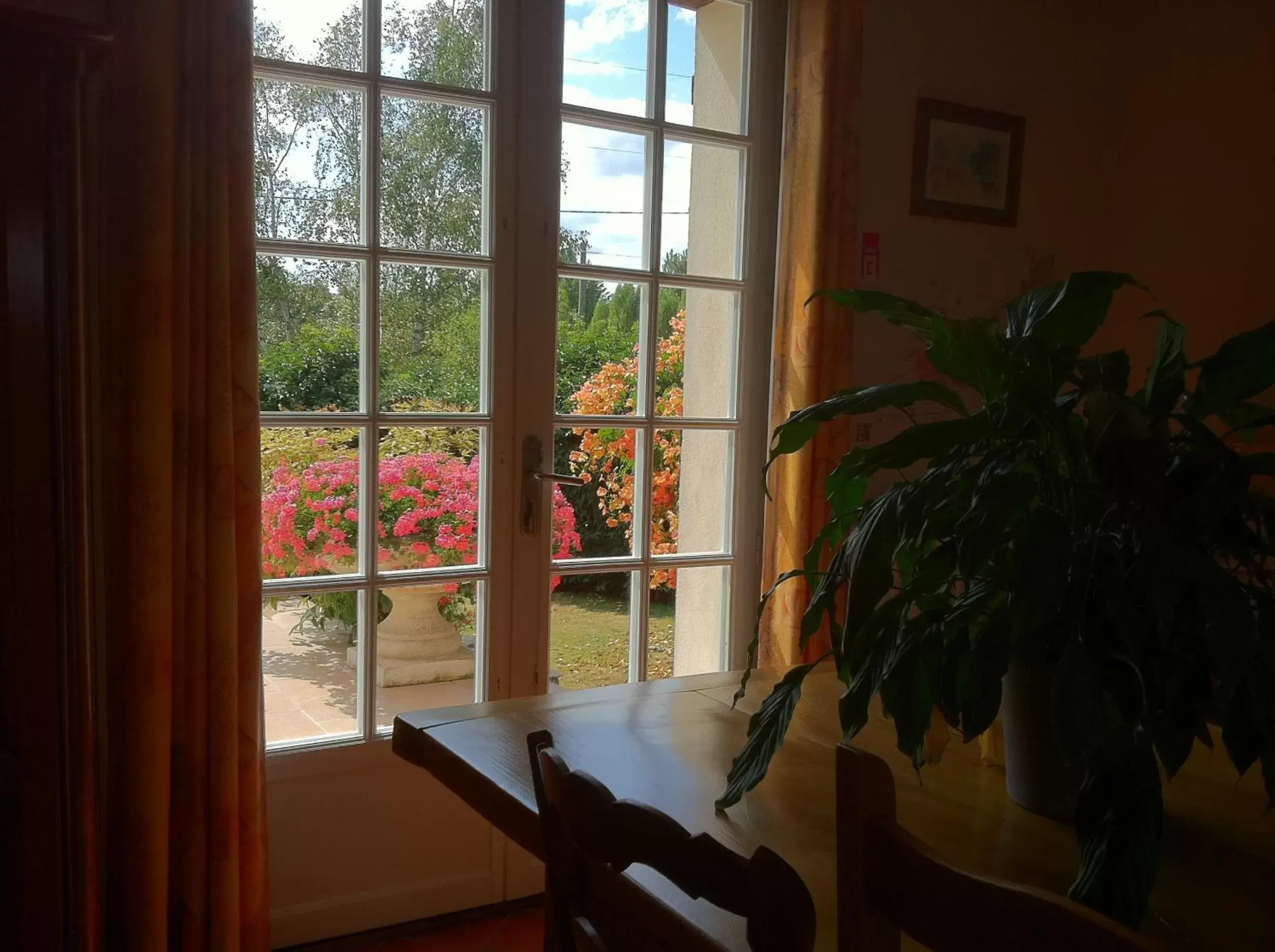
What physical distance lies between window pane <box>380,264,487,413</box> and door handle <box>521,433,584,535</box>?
162 mm

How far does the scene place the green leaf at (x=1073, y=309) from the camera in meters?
1.14

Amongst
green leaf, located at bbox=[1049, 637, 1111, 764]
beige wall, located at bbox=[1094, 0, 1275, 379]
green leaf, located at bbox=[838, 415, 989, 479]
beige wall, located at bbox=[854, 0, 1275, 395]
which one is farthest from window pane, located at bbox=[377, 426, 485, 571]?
beige wall, located at bbox=[1094, 0, 1275, 379]

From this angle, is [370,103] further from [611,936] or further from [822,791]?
[611,936]

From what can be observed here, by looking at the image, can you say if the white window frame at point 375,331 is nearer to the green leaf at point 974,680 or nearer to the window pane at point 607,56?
the window pane at point 607,56

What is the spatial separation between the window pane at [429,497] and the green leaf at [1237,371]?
1718 mm

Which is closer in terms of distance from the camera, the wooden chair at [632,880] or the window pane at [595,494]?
the wooden chair at [632,880]

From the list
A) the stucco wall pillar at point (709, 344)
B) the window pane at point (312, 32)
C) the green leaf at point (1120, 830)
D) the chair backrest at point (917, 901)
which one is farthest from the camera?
the stucco wall pillar at point (709, 344)

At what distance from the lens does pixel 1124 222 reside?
3.33 meters

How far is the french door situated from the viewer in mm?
2350

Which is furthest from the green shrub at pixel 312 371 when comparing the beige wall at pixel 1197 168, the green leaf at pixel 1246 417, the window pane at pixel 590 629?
the beige wall at pixel 1197 168

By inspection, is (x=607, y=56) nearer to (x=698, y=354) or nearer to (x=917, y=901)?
(x=698, y=354)

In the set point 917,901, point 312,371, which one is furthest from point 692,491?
point 917,901

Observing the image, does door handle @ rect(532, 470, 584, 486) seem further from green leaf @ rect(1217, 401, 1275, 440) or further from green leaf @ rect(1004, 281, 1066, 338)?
green leaf @ rect(1217, 401, 1275, 440)

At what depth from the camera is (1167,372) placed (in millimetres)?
1162
